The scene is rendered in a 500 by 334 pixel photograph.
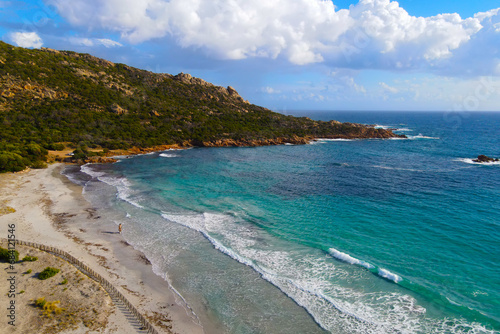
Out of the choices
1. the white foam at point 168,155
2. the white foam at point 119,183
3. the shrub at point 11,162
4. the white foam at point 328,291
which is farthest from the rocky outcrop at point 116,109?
the white foam at point 328,291

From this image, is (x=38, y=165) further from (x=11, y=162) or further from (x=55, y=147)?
(x=55, y=147)

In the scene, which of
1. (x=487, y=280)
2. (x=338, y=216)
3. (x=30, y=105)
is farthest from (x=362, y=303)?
(x=30, y=105)

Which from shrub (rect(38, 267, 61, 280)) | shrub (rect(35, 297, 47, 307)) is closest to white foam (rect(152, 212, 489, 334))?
shrub (rect(38, 267, 61, 280))

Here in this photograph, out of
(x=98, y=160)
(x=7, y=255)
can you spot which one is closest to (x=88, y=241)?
(x=7, y=255)

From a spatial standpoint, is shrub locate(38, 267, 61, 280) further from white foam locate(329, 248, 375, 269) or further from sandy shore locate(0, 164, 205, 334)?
white foam locate(329, 248, 375, 269)

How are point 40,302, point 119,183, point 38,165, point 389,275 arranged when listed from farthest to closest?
point 38,165 < point 119,183 < point 389,275 < point 40,302

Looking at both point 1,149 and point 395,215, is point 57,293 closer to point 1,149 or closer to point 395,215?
point 395,215

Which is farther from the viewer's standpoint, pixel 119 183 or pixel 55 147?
pixel 55 147
